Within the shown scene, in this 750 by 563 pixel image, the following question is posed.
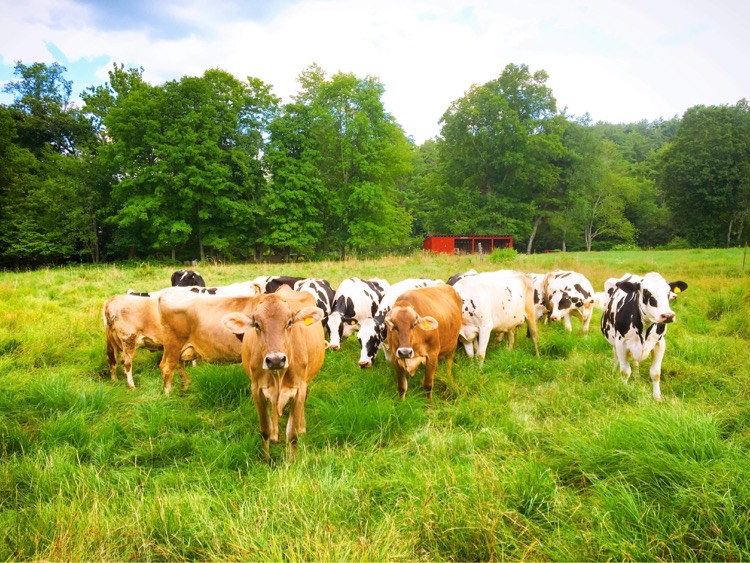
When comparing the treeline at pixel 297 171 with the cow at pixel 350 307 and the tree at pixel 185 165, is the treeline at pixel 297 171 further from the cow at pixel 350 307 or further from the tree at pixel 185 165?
the cow at pixel 350 307

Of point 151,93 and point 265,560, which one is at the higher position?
point 151,93

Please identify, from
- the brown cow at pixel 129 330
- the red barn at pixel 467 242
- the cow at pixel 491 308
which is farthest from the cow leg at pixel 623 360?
the red barn at pixel 467 242

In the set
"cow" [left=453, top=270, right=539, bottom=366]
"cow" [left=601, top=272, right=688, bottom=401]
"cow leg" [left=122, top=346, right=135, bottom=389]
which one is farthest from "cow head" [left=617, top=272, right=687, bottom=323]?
"cow leg" [left=122, top=346, right=135, bottom=389]

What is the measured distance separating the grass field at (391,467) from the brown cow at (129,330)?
1.29 ft

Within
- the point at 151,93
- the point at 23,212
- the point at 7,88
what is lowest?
the point at 23,212

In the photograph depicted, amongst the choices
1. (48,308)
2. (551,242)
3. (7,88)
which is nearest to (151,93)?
(7,88)

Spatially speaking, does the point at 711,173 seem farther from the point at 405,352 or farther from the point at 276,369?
the point at 276,369

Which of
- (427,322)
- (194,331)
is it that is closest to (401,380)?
(427,322)

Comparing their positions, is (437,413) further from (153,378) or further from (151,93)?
(151,93)

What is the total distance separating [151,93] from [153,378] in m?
33.4

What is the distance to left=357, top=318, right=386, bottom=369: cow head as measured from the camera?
6.10 m

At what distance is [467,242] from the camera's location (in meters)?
38.8

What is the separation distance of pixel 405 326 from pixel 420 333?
1.25 feet

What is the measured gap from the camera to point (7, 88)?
37688mm
